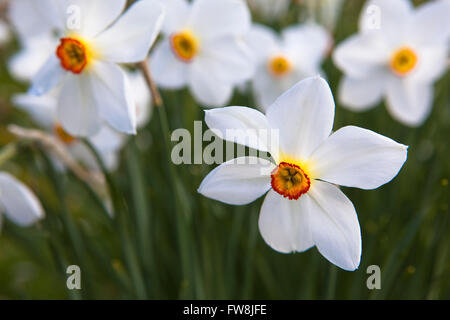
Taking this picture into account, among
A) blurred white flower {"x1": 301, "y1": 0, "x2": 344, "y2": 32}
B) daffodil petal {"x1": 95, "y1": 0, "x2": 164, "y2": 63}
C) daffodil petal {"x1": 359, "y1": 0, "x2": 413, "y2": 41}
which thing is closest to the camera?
daffodil petal {"x1": 95, "y1": 0, "x2": 164, "y2": 63}

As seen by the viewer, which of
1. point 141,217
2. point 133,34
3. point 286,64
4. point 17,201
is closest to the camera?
point 133,34

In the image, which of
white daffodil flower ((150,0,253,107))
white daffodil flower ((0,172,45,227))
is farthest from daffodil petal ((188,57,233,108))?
white daffodil flower ((0,172,45,227))

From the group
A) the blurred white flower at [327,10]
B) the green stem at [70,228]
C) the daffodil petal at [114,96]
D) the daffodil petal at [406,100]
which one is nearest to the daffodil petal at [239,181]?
the daffodil petal at [114,96]

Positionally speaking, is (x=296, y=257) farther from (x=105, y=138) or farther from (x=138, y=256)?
(x=105, y=138)

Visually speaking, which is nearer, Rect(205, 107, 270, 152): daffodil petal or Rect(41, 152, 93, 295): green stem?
Rect(205, 107, 270, 152): daffodil petal

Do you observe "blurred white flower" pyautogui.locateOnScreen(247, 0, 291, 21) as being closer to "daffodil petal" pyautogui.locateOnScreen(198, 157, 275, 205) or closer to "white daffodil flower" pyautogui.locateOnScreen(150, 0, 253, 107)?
"white daffodil flower" pyautogui.locateOnScreen(150, 0, 253, 107)

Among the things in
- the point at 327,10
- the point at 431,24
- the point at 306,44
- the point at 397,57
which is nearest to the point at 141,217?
the point at 306,44

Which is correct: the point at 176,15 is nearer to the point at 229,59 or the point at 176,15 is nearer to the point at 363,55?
the point at 229,59
